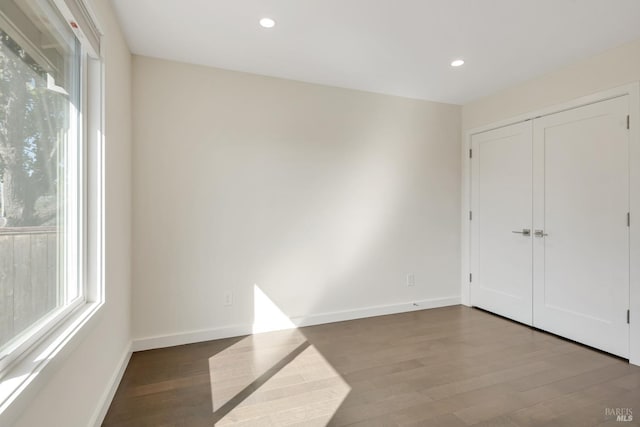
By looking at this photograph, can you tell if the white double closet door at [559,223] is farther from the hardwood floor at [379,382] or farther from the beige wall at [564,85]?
the hardwood floor at [379,382]

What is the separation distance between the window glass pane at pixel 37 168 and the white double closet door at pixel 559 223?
3838 mm

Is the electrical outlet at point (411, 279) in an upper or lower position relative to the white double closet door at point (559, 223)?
lower

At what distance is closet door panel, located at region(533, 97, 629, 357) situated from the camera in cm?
271

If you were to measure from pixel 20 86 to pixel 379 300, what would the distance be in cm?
349

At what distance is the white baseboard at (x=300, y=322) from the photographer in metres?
2.85

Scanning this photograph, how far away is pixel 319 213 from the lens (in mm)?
3480

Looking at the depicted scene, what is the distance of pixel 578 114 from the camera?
9.78ft

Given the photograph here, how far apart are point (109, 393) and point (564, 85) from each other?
444cm

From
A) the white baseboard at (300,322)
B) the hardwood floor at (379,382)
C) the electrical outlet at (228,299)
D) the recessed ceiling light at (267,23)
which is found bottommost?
the hardwood floor at (379,382)

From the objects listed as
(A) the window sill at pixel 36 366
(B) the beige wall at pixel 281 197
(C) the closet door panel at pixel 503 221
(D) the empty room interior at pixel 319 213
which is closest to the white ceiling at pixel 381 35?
(D) the empty room interior at pixel 319 213

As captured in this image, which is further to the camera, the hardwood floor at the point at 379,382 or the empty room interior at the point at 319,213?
the hardwood floor at the point at 379,382

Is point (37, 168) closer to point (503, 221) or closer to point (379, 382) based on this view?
point (379, 382)

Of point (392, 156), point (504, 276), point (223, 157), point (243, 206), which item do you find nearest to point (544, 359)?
point (504, 276)

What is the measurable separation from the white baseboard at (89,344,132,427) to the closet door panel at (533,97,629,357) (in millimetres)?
3768
